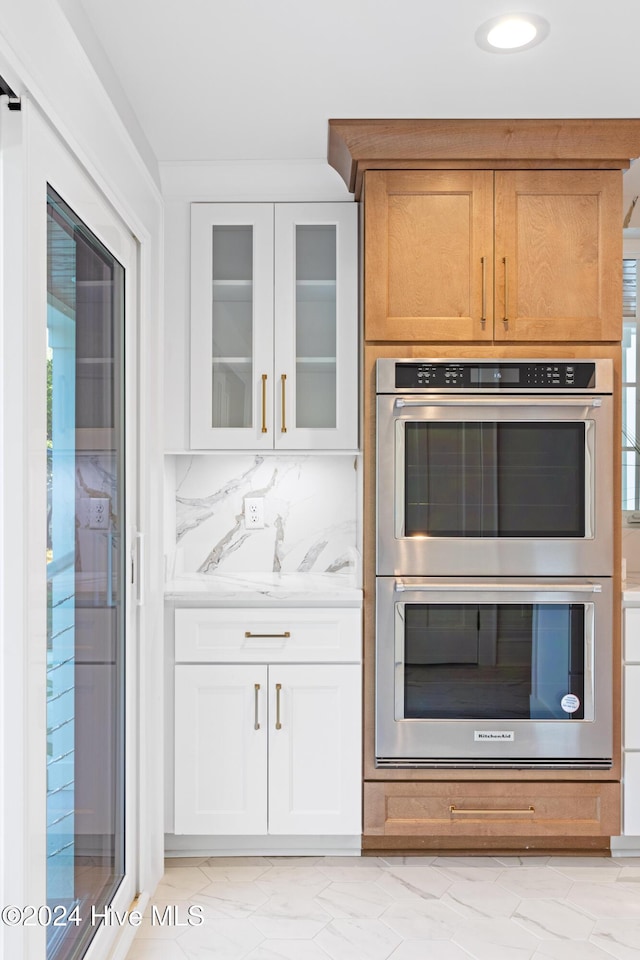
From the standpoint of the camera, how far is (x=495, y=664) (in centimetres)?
256

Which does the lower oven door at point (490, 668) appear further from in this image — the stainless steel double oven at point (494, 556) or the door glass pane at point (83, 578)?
the door glass pane at point (83, 578)

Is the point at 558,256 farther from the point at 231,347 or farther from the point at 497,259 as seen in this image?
the point at 231,347

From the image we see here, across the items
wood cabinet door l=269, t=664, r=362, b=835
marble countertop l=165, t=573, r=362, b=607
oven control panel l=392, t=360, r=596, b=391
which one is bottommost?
wood cabinet door l=269, t=664, r=362, b=835

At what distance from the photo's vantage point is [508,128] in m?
2.45

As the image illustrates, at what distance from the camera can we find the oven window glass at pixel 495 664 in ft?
8.36

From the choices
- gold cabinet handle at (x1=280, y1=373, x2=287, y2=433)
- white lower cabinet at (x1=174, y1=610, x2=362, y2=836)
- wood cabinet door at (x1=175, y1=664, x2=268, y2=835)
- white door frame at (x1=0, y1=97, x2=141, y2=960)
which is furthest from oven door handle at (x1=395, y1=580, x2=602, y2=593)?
white door frame at (x1=0, y1=97, x2=141, y2=960)

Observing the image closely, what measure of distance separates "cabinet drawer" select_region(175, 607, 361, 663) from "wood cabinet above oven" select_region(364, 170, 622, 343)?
0.97 metres

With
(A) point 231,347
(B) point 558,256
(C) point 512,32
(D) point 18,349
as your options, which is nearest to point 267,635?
(A) point 231,347

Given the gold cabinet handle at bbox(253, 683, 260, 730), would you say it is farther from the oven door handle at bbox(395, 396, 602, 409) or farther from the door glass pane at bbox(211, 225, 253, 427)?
the oven door handle at bbox(395, 396, 602, 409)

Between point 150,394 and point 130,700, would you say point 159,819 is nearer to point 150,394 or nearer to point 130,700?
point 130,700

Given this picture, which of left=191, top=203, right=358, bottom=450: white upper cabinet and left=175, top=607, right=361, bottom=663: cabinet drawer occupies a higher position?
left=191, top=203, right=358, bottom=450: white upper cabinet

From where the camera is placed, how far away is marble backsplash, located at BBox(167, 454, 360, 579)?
308 centimetres

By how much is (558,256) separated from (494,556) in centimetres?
104

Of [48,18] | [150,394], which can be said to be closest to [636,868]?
[150,394]
